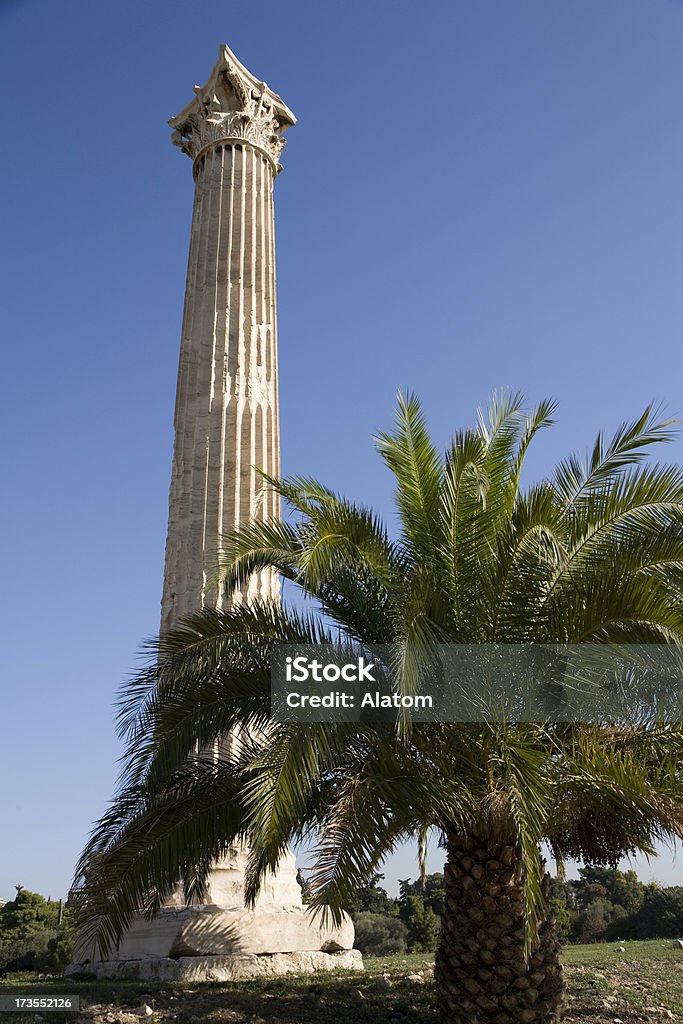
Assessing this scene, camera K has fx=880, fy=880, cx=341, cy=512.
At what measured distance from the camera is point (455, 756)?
723 centimetres

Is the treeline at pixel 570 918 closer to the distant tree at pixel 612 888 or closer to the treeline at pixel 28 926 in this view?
the distant tree at pixel 612 888

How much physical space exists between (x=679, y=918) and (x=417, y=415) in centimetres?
1924

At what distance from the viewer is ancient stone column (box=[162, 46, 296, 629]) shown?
41.7ft

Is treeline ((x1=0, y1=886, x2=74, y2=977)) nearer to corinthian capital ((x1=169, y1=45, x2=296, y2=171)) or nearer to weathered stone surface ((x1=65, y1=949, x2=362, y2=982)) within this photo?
weathered stone surface ((x1=65, y1=949, x2=362, y2=982))

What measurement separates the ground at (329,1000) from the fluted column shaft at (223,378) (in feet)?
14.7

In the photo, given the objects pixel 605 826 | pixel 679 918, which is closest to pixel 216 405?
pixel 605 826

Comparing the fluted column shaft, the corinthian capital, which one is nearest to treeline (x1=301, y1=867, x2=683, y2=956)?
the fluted column shaft

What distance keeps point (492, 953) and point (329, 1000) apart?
2456 millimetres

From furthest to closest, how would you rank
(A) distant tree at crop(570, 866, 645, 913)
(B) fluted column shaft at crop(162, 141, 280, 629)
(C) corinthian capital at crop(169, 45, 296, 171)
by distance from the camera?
(A) distant tree at crop(570, 866, 645, 913) → (C) corinthian capital at crop(169, 45, 296, 171) → (B) fluted column shaft at crop(162, 141, 280, 629)

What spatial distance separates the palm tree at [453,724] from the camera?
6879 mm

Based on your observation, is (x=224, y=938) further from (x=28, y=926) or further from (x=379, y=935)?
(x=28, y=926)

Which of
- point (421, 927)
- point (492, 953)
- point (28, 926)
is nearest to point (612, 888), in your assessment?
point (421, 927)

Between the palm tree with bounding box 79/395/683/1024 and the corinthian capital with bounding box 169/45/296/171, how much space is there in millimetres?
10149

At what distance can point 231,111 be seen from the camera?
1579cm
